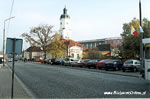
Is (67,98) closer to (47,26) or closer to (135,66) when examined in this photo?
(135,66)

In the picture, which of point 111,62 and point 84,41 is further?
point 84,41

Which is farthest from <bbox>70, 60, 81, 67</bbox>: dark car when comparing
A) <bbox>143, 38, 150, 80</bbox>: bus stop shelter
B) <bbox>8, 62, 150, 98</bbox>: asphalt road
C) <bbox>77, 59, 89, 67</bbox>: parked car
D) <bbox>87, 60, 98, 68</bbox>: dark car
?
<bbox>143, 38, 150, 80</bbox>: bus stop shelter

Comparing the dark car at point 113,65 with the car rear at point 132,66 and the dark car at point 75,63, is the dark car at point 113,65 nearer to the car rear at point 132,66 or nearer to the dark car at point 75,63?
the car rear at point 132,66

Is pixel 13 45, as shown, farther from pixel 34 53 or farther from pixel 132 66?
pixel 34 53

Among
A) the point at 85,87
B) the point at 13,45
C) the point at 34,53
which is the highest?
the point at 34,53

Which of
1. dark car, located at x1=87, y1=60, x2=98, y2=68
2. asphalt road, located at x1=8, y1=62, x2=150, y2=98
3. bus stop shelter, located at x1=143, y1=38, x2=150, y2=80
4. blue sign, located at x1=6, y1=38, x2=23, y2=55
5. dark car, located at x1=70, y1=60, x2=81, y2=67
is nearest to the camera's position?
blue sign, located at x1=6, y1=38, x2=23, y2=55

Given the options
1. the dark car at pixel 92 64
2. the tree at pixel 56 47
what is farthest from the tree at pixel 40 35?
the dark car at pixel 92 64

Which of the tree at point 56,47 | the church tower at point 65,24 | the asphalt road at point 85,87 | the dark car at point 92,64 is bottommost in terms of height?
the asphalt road at point 85,87

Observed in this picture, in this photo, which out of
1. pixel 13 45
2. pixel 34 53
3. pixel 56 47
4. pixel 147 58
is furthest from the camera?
pixel 34 53

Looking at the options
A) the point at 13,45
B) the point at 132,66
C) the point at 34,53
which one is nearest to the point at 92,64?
the point at 132,66

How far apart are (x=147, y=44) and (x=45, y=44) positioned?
5047 cm

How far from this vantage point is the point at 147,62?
10.8 m

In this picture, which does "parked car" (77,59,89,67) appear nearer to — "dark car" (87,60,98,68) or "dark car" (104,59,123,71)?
"dark car" (87,60,98,68)

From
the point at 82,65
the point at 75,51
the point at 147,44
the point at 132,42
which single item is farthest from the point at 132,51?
the point at 75,51
